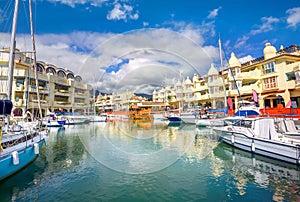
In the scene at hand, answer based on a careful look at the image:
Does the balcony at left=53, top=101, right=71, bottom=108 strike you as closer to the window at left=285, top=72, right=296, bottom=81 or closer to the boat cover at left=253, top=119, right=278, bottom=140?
the boat cover at left=253, top=119, right=278, bottom=140

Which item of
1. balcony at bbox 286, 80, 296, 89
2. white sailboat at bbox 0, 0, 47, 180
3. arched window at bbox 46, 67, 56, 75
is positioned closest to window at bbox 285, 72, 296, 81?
balcony at bbox 286, 80, 296, 89

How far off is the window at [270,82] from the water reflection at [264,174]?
65.0 feet

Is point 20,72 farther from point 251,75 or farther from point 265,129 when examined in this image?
point 251,75

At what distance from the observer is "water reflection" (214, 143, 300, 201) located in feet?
22.9

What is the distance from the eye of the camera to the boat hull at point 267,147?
10031 mm

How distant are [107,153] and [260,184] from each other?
9209mm

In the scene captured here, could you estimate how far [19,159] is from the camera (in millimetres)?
9039

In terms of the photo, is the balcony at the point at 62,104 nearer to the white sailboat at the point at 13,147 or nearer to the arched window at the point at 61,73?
the arched window at the point at 61,73

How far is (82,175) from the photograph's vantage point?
8.88 metres

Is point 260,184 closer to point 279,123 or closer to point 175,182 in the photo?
point 175,182

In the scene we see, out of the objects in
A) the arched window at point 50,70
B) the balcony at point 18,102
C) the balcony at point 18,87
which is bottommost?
the balcony at point 18,102

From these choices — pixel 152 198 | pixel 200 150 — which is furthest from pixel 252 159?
pixel 152 198

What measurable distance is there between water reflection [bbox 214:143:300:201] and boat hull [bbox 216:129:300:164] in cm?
33

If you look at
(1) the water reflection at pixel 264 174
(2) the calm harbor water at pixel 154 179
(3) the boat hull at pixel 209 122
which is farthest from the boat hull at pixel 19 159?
(3) the boat hull at pixel 209 122
